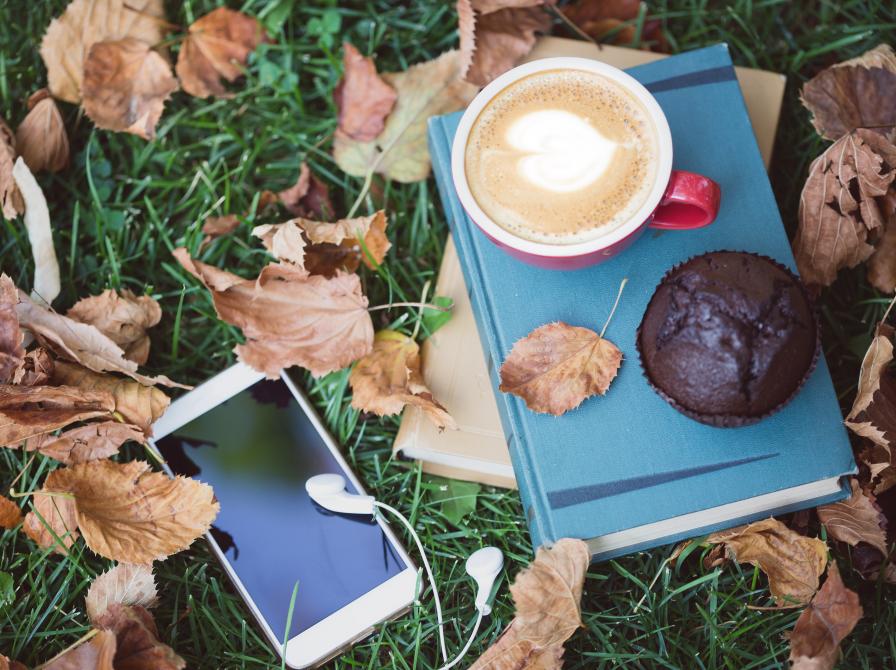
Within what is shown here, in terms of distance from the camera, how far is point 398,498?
4.53 feet

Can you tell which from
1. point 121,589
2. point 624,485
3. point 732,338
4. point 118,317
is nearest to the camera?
point 732,338

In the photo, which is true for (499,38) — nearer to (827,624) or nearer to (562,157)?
(562,157)

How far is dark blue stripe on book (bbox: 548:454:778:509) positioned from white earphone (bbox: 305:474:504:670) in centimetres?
19

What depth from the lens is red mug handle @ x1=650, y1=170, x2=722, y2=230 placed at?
1074 millimetres

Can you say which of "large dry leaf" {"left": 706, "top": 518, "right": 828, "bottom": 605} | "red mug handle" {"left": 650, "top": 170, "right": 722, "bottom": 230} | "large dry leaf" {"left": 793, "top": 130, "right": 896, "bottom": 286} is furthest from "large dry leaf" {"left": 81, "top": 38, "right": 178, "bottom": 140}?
"large dry leaf" {"left": 706, "top": 518, "right": 828, "bottom": 605}

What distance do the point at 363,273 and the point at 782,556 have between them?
0.79m

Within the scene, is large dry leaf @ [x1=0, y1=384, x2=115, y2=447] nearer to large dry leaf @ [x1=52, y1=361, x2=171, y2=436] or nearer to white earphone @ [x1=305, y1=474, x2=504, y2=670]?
large dry leaf @ [x1=52, y1=361, x2=171, y2=436]

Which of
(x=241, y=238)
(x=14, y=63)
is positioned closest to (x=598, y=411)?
(x=241, y=238)

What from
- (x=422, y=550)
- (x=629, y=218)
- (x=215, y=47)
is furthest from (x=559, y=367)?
(x=215, y=47)

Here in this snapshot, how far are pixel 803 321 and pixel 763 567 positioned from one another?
1.34 ft

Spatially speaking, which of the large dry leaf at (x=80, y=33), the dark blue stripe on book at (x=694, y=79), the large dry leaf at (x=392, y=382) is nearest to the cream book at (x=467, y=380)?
the large dry leaf at (x=392, y=382)

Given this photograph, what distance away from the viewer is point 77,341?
137 centimetres

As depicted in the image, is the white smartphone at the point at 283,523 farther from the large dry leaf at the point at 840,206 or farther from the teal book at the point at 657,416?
the large dry leaf at the point at 840,206

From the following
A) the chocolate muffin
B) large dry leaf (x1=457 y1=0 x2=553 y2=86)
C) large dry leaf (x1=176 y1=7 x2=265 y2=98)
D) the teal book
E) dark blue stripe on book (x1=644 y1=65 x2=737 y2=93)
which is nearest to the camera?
the chocolate muffin
